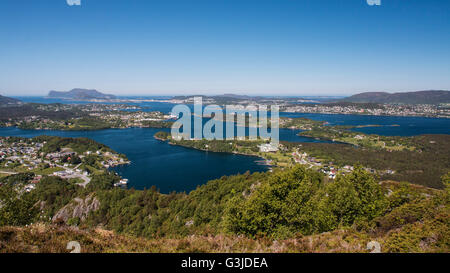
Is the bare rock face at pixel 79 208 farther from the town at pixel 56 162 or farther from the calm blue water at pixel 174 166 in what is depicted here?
the calm blue water at pixel 174 166

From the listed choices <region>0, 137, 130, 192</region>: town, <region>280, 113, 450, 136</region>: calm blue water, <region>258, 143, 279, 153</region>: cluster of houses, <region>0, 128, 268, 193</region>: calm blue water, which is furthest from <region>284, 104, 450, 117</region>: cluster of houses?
<region>0, 137, 130, 192</region>: town

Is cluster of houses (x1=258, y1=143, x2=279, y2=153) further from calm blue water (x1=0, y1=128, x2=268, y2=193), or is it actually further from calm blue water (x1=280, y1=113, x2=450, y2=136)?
calm blue water (x1=280, y1=113, x2=450, y2=136)

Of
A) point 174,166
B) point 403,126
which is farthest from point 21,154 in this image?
point 403,126

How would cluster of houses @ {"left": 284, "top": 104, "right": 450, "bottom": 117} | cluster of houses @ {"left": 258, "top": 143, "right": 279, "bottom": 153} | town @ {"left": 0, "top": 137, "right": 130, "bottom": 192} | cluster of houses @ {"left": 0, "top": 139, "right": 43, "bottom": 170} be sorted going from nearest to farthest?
1. town @ {"left": 0, "top": 137, "right": 130, "bottom": 192}
2. cluster of houses @ {"left": 0, "top": 139, "right": 43, "bottom": 170}
3. cluster of houses @ {"left": 258, "top": 143, "right": 279, "bottom": 153}
4. cluster of houses @ {"left": 284, "top": 104, "right": 450, "bottom": 117}

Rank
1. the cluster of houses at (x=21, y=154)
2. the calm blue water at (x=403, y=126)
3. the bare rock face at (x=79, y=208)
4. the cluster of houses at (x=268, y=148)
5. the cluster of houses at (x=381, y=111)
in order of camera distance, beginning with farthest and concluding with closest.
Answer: the cluster of houses at (x=381, y=111) < the calm blue water at (x=403, y=126) < the cluster of houses at (x=268, y=148) < the cluster of houses at (x=21, y=154) < the bare rock face at (x=79, y=208)

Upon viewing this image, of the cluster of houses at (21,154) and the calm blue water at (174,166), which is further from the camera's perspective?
the cluster of houses at (21,154)

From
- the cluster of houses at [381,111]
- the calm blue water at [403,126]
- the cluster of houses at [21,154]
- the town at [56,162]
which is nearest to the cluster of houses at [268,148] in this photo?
the town at [56,162]
